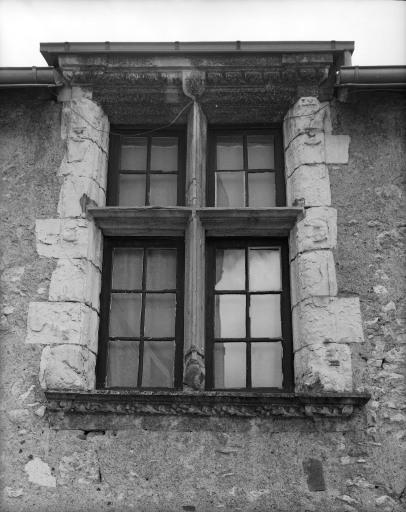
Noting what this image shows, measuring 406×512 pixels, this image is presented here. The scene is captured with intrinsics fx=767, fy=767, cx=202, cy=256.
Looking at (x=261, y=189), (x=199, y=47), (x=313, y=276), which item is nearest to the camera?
(x=313, y=276)

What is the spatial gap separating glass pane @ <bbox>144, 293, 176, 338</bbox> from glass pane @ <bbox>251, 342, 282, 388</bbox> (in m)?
0.53

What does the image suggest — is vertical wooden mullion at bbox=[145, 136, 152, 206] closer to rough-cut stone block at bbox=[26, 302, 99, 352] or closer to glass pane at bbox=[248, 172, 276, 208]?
glass pane at bbox=[248, 172, 276, 208]

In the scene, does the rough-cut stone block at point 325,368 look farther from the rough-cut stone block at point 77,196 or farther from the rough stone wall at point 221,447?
the rough-cut stone block at point 77,196

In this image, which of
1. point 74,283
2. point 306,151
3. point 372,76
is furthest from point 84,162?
point 372,76

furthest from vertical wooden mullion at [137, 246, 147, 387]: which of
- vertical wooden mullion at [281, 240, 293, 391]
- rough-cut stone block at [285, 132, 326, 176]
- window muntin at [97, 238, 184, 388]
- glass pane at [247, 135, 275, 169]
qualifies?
rough-cut stone block at [285, 132, 326, 176]

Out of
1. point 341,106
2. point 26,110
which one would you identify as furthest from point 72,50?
point 341,106

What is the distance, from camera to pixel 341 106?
516cm

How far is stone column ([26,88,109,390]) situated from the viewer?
4.47m

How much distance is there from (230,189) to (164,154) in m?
0.54

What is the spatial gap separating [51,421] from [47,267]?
95 centimetres

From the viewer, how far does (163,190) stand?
17.2 ft

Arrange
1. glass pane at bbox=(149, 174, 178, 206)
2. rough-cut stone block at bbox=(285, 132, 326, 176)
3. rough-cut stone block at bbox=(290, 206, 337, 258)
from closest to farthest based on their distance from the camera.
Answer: rough-cut stone block at bbox=(290, 206, 337, 258) < rough-cut stone block at bbox=(285, 132, 326, 176) < glass pane at bbox=(149, 174, 178, 206)

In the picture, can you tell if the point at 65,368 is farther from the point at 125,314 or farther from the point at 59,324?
the point at 125,314

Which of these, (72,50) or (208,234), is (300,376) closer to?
(208,234)
